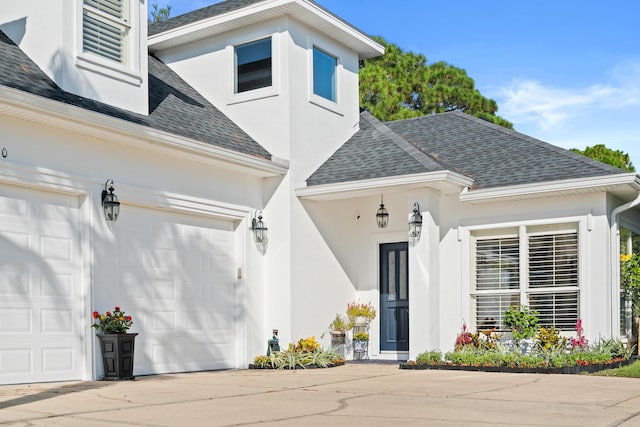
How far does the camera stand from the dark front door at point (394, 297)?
14484mm

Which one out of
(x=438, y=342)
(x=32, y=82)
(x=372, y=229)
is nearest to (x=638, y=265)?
(x=438, y=342)

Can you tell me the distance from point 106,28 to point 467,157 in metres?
6.65

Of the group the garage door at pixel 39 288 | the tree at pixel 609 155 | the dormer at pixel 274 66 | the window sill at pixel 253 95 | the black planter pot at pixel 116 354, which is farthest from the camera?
the tree at pixel 609 155

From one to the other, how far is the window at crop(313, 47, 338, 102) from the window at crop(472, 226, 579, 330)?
3.94 m

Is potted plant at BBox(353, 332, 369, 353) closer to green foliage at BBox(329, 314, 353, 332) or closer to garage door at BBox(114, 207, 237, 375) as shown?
green foliage at BBox(329, 314, 353, 332)

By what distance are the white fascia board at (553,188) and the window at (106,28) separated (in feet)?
19.5

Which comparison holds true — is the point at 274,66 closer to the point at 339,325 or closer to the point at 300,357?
the point at 339,325

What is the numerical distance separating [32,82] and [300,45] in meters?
5.37

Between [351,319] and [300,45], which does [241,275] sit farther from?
[300,45]

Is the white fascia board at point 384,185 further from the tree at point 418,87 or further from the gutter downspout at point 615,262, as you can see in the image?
the tree at point 418,87

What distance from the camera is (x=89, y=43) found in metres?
11.4

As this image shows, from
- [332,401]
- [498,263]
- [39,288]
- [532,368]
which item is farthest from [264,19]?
[332,401]

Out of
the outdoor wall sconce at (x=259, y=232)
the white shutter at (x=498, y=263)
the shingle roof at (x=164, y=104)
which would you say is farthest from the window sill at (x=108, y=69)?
the white shutter at (x=498, y=263)

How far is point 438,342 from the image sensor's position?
42.9ft
